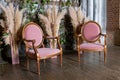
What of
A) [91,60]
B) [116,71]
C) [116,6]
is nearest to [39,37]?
[91,60]

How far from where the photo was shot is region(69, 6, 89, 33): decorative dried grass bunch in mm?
4629

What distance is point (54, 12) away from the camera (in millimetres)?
4293

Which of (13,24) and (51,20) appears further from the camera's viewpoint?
(51,20)

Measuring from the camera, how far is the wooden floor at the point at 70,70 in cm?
309

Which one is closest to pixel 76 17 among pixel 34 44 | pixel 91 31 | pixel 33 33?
pixel 91 31

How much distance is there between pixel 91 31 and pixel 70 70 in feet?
4.07

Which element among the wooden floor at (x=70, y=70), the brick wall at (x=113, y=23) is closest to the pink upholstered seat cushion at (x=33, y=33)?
the wooden floor at (x=70, y=70)

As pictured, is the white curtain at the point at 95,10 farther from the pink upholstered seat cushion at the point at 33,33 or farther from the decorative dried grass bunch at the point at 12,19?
the decorative dried grass bunch at the point at 12,19

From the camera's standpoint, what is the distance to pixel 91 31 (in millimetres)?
4203

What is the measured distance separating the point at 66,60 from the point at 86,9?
180cm

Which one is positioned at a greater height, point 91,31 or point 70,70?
point 91,31

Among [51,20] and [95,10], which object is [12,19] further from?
[95,10]

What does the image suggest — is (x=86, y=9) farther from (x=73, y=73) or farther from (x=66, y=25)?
(x=73, y=73)

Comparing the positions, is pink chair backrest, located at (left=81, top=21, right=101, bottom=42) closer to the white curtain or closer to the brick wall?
the white curtain
